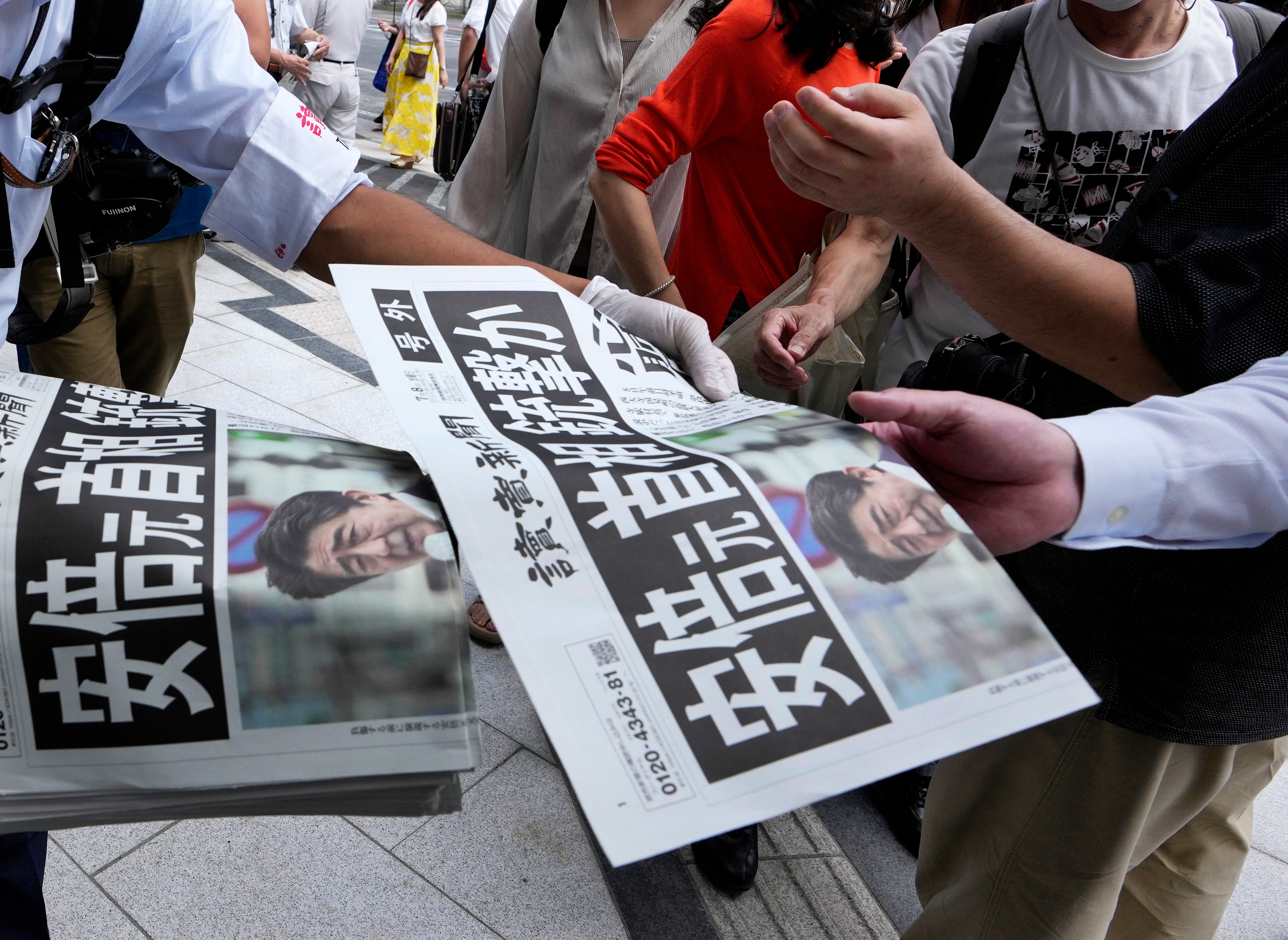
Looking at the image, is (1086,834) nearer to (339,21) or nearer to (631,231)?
(631,231)

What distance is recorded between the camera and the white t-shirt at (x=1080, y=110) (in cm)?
126

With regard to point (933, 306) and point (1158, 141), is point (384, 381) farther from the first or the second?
point (1158, 141)

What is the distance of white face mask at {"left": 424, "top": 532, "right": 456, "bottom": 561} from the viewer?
562mm

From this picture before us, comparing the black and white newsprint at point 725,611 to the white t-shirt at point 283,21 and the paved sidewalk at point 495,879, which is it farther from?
the white t-shirt at point 283,21

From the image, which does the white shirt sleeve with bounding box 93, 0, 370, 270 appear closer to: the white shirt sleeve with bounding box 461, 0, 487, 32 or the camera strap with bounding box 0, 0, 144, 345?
the camera strap with bounding box 0, 0, 144, 345

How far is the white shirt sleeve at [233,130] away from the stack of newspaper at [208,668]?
54 cm

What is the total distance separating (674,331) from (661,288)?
26.1 inches

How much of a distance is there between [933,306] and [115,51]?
115 centimetres

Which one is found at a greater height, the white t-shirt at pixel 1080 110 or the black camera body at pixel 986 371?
the white t-shirt at pixel 1080 110

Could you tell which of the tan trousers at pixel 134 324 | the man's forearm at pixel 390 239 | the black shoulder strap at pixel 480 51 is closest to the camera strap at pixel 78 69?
the man's forearm at pixel 390 239

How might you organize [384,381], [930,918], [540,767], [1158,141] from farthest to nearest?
[540,767] → [1158,141] → [930,918] → [384,381]

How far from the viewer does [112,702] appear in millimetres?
517

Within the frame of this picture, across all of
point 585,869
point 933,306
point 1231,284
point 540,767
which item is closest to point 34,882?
point 585,869

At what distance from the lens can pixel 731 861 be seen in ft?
5.02
